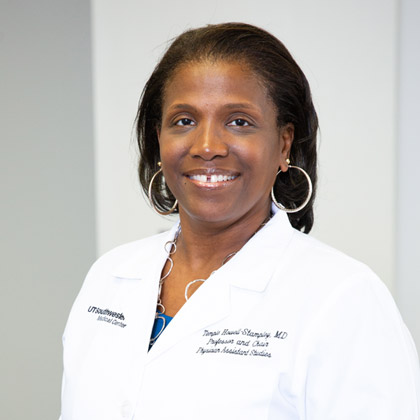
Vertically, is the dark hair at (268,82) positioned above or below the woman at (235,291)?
above

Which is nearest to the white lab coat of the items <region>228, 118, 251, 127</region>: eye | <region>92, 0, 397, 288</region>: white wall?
<region>228, 118, 251, 127</region>: eye

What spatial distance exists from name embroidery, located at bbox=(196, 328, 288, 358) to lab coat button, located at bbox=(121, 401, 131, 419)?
0.16m

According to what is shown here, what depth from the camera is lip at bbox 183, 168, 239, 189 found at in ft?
3.85

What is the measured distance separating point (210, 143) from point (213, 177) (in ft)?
0.24

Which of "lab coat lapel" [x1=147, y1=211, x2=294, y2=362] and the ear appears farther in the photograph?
the ear

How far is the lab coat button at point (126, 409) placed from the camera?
1096 mm

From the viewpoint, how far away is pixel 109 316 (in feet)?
4.26
